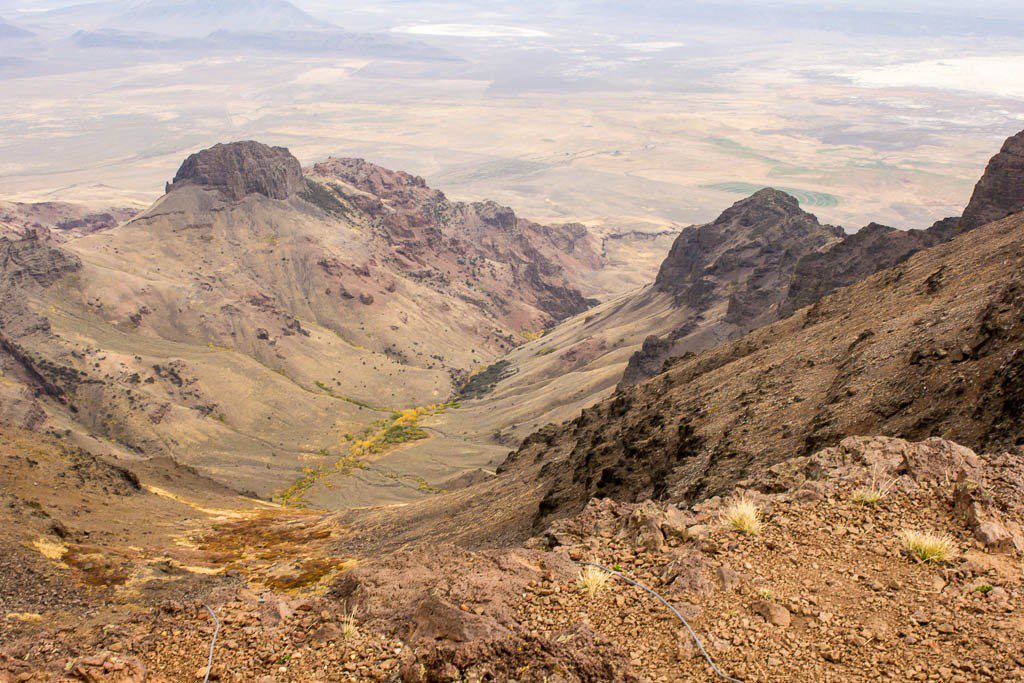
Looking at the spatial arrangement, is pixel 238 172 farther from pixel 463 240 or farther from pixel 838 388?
Result: pixel 838 388

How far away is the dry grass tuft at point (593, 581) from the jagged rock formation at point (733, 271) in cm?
6410

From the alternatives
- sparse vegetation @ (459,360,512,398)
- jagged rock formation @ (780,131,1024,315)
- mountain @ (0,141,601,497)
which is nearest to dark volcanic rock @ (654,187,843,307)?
jagged rock formation @ (780,131,1024,315)

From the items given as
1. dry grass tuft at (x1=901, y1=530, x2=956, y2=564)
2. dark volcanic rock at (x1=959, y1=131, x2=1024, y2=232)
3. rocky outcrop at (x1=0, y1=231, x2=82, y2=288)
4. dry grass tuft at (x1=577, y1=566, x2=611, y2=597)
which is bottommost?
rocky outcrop at (x1=0, y1=231, x2=82, y2=288)

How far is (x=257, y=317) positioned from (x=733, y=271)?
66.2m

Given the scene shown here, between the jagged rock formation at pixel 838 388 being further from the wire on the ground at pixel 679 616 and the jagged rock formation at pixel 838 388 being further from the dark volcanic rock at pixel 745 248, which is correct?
the dark volcanic rock at pixel 745 248

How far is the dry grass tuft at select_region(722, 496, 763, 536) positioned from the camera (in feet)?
48.1

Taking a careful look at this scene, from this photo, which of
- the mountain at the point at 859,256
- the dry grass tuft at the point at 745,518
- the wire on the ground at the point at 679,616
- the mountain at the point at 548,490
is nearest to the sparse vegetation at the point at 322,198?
the mountain at the point at 548,490

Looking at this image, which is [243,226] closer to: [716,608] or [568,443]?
[568,443]

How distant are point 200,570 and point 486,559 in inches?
1067

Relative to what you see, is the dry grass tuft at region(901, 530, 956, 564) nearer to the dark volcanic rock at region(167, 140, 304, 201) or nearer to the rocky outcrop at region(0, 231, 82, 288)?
the rocky outcrop at region(0, 231, 82, 288)

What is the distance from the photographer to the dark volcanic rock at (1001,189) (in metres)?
57.1

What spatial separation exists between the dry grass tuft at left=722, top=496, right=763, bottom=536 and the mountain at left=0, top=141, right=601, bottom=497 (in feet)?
195

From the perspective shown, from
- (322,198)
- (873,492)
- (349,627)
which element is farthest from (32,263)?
(873,492)

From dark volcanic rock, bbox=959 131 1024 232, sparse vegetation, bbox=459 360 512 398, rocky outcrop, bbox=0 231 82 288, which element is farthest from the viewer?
sparse vegetation, bbox=459 360 512 398
